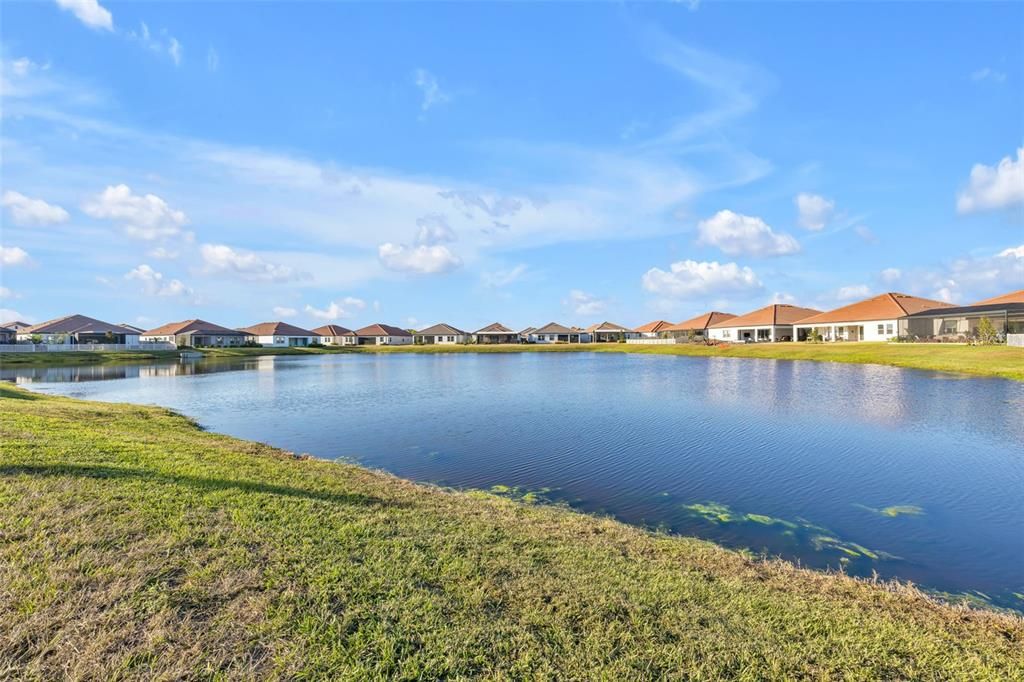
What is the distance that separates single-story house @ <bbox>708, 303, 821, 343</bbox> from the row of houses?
13 centimetres

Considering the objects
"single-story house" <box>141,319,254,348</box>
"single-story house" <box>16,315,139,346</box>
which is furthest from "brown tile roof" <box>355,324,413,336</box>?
"single-story house" <box>16,315,139,346</box>

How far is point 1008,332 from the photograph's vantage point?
42.2 meters

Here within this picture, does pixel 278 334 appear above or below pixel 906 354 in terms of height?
above

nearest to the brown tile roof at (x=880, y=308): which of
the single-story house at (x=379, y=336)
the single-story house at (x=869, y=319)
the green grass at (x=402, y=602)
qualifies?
the single-story house at (x=869, y=319)

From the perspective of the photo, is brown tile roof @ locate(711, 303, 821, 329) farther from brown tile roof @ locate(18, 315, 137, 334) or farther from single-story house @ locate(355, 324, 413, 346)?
brown tile roof @ locate(18, 315, 137, 334)

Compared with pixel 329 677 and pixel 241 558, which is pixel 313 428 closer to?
pixel 241 558

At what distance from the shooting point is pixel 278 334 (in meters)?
88.5

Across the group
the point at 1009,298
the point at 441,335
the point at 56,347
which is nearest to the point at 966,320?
the point at 1009,298

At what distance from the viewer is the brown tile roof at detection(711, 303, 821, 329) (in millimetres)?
66062

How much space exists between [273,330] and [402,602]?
94178mm

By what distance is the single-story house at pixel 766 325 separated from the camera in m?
65.5

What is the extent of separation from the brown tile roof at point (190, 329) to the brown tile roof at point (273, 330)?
20.0 feet

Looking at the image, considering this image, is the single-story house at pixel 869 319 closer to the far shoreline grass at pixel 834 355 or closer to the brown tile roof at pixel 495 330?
the far shoreline grass at pixel 834 355

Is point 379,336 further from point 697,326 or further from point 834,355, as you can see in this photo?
point 834,355
